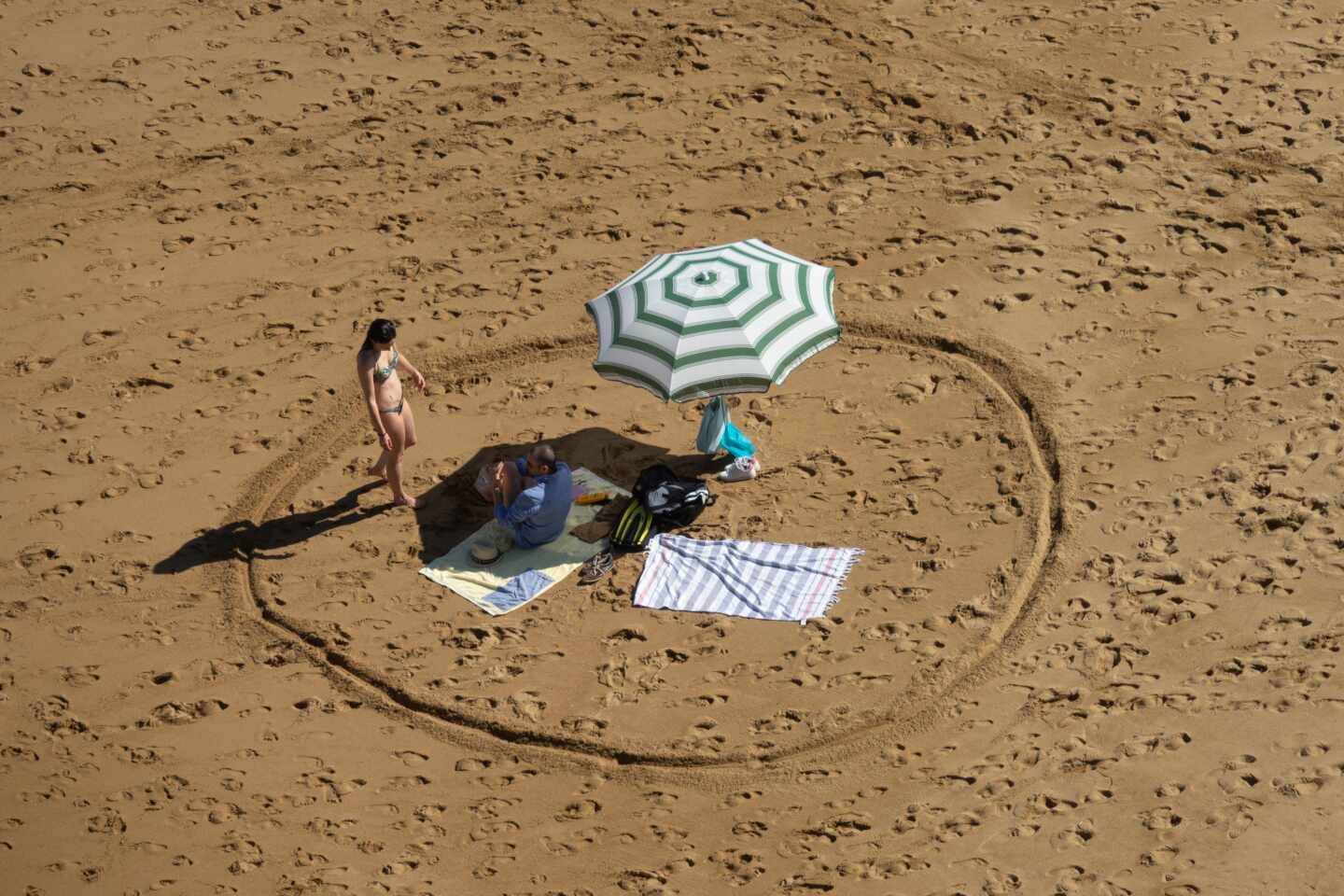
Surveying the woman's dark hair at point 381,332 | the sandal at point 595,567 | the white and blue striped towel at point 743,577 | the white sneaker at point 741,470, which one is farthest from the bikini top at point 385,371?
the white sneaker at point 741,470

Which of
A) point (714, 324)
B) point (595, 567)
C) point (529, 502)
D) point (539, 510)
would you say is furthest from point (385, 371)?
point (714, 324)

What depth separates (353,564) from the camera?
44.7 feet

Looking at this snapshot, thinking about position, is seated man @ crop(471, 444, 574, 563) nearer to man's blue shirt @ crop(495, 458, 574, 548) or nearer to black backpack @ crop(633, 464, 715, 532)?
man's blue shirt @ crop(495, 458, 574, 548)

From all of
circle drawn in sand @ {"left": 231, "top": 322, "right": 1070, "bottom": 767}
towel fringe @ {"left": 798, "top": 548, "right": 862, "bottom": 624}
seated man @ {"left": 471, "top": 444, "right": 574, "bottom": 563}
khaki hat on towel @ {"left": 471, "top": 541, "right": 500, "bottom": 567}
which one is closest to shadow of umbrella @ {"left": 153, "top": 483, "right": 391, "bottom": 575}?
circle drawn in sand @ {"left": 231, "top": 322, "right": 1070, "bottom": 767}

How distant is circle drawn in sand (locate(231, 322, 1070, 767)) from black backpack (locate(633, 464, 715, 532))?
22 centimetres

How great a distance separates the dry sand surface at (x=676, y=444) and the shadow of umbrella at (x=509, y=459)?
5 cm

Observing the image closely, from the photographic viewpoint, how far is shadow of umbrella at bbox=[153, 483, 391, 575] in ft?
45.2

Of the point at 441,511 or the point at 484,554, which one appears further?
the point at 441,511

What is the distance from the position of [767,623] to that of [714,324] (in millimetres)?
2472

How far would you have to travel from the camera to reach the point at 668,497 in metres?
13.6

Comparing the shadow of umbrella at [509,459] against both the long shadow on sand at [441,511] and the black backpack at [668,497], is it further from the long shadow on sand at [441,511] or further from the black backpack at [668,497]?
the black backpack at [668,497]

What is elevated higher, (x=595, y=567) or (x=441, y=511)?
(x=595, y=567)

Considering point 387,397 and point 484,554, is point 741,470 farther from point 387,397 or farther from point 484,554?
point 387,397

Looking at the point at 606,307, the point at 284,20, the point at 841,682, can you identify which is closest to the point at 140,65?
the point at 284,20
